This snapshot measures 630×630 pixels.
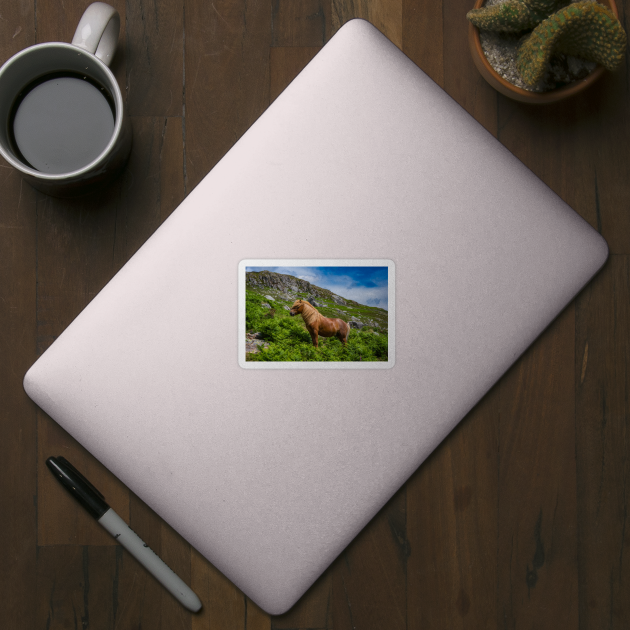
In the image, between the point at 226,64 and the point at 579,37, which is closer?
the point at 579,37

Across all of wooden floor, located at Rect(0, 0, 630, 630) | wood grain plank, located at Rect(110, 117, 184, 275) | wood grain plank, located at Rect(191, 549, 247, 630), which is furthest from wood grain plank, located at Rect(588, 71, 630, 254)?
wood grain plank, located at Rect(191, 549, 247, 630)

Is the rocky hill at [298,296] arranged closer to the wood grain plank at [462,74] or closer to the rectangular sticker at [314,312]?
the rectangular sticker at [314,312]

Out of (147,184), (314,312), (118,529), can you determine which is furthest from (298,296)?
(118,529)

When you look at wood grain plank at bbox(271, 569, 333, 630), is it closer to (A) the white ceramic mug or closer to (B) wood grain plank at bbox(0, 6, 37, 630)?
(B) wood grain plank at bbox(0, 6, 37, 630)

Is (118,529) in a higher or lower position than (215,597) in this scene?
higher

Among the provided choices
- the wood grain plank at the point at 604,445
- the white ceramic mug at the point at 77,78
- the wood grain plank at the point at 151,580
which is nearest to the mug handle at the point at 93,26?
the white ceramic mug at the point at 77,78

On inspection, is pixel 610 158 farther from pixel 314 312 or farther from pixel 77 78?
pixel 77 78

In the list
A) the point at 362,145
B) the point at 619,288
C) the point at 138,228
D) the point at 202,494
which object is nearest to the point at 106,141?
the point at 138,228
